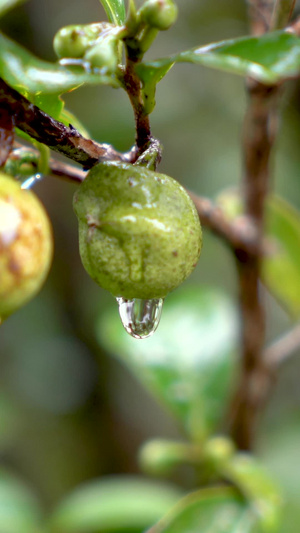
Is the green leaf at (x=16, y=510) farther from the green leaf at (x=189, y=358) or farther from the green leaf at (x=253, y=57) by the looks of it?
the green leaf at (x=253, y=57)

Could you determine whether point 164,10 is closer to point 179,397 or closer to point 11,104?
point 11,104

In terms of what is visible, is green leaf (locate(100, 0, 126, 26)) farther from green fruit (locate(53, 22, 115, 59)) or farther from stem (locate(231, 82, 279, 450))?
stem (locate(231, 82, 279, 450))

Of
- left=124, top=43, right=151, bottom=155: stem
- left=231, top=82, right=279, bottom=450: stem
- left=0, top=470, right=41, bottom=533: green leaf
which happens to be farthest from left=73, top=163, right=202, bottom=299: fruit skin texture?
left=0, top=470, right=41, bottom=533: green leaf

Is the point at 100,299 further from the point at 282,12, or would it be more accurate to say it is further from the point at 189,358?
the point at 282,12

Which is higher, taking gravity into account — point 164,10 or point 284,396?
point 164,10

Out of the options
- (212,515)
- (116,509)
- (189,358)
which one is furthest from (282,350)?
(116,509)

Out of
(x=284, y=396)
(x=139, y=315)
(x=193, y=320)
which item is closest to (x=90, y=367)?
(x=284, y=396)
